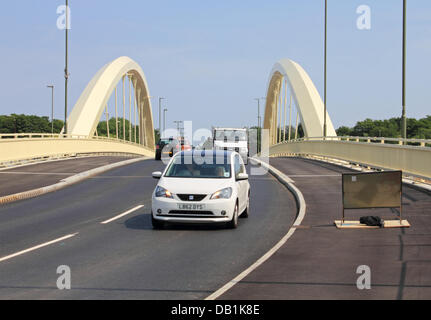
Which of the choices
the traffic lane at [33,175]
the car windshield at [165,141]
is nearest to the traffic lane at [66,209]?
the traffic lane at [33,175]

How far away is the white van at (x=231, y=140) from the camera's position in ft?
120

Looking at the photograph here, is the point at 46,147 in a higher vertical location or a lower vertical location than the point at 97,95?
lower

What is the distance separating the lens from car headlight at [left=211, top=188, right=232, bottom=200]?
1255 cm

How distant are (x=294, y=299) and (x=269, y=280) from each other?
106cm

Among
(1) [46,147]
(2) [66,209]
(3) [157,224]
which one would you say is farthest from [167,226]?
(1) [46,147]

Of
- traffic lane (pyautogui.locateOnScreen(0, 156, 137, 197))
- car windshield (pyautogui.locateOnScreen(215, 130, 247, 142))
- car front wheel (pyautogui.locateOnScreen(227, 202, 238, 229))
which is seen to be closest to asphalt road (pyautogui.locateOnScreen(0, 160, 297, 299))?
car front wheel (pyautogui.locateOnScreen(227, 202, 238, 229))

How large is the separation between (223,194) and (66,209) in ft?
16.9

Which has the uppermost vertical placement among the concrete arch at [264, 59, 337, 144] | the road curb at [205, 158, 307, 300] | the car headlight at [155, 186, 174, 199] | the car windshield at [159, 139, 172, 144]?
the concrete arch at [264, 59, 337, 144]

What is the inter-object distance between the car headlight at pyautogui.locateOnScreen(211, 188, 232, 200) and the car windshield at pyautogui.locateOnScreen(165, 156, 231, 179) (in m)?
0.65

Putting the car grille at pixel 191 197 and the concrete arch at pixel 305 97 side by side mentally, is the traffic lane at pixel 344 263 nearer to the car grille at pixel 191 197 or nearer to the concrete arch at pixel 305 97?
the car grille at pixel 191 197

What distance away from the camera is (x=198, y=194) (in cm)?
1246

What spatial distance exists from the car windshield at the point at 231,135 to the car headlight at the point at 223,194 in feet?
79.3

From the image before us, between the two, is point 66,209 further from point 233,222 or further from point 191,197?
point 233,222

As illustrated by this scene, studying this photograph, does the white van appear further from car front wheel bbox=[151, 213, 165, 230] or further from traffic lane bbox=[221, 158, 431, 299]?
car front wheel bbox=[151, 213, 165, 230]
